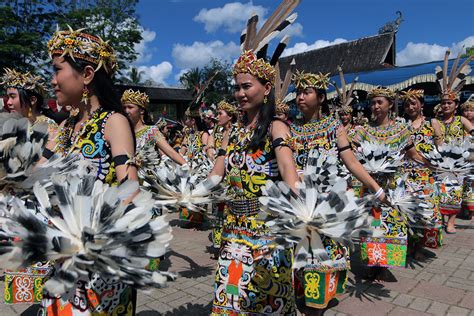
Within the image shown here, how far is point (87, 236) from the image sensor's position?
144 cm

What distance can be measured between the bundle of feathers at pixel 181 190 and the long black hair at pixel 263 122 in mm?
398

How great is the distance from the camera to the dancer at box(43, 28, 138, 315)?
1.92 m

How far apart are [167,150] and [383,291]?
122 inches

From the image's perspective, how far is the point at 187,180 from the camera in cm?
265

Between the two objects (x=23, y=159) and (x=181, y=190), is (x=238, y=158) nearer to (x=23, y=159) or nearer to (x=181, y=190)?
(x=181, y=190)

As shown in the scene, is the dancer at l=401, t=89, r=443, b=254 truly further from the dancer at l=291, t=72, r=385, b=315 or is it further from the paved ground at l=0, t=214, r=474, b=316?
the dancer at l=291, t=72, r=385, b=315

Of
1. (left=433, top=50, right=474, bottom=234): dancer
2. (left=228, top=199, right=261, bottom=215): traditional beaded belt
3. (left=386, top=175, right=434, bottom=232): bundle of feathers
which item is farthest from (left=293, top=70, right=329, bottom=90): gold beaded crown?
(left=433, top=50, right=474, bottom=234): dancer

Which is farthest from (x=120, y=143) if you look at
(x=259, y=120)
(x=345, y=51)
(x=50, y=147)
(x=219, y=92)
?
(x=219, y=92)

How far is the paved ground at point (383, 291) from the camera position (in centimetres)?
404

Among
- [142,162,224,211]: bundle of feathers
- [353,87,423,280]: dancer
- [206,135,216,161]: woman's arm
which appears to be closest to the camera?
[142,162,224,211]: bundle of feathers

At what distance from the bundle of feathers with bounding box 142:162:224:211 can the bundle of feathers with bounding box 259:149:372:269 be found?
0.65 metres

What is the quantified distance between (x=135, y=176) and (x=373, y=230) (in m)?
1.26

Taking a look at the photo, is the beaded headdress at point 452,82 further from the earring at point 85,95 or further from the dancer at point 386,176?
the earring at point 85,95

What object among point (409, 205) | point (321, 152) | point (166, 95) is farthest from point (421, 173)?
point (166, 95)
